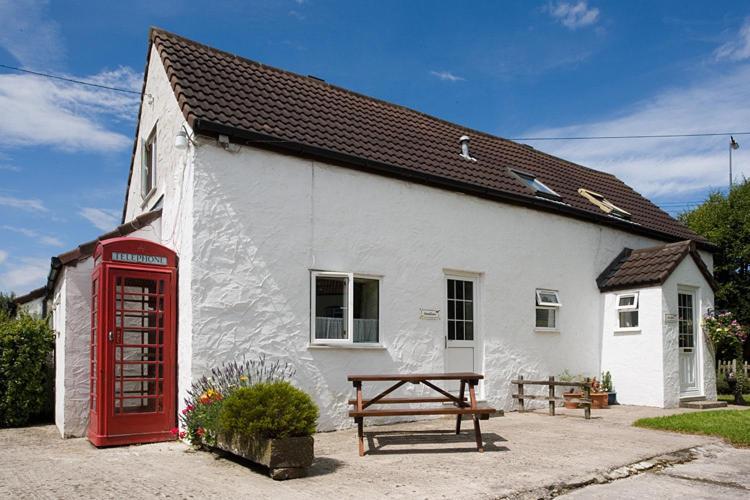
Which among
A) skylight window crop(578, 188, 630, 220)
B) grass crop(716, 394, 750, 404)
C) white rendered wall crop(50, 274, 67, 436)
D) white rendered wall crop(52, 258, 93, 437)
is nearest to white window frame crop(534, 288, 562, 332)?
skylight window crop(578, 188, 630, 220)

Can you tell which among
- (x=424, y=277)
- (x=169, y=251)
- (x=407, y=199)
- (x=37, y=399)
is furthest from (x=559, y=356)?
(x=37, y=399)

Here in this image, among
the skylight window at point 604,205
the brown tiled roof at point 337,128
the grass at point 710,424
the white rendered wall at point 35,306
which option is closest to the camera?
the grass at point 710,424

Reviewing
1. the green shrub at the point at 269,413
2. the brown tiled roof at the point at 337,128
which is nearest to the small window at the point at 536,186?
the brown tiled roof at the point at 337,128

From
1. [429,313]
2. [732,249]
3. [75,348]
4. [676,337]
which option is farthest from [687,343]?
[75,348]

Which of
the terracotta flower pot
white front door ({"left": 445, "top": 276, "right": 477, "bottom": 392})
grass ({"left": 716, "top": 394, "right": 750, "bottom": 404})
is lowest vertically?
grass ({"left": 716, "top": 394, "right": 750, "bottom": 404})

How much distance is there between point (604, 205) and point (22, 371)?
44.6 ft

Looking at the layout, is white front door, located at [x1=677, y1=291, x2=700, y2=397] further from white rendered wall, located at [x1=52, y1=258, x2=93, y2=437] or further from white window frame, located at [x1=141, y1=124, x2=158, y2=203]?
white rendered wall, located at [x1=52, y1=258, x2=93, y2=437]

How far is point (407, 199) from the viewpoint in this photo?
1205cm

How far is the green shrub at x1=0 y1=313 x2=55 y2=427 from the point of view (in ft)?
37.6

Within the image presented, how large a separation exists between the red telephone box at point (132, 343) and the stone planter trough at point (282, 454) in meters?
2.50

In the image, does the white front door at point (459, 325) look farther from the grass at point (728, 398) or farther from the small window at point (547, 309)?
the grass at point (728, 398)

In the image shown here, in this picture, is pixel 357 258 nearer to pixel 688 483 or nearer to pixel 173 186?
pixel 173 186

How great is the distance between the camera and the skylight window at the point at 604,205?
55.6 feet

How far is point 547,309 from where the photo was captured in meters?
14.5
